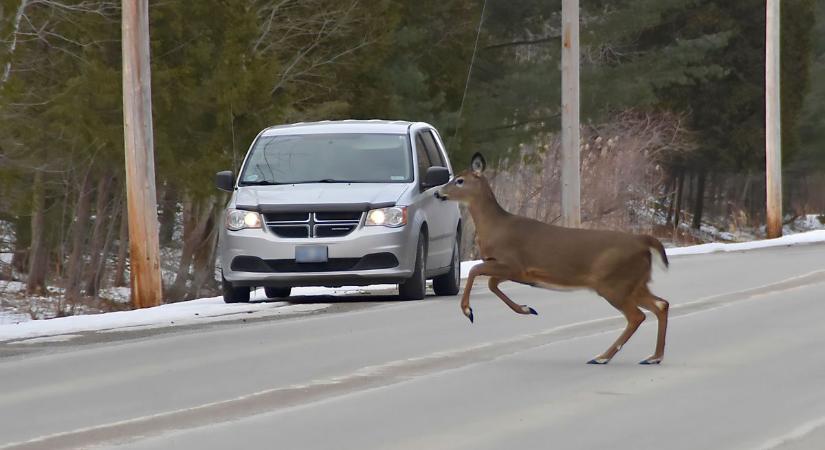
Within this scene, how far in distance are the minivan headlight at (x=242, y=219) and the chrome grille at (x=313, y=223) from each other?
0.37ft

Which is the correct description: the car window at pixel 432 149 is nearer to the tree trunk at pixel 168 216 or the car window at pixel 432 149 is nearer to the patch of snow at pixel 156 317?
the patch of snow at pixel 156 317

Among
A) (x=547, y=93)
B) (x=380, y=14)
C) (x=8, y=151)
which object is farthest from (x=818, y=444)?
(x=547, y=93)

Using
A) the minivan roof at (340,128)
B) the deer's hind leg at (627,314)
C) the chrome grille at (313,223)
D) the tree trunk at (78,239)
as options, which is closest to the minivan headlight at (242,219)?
Answer: the chrome grille at (313,223)

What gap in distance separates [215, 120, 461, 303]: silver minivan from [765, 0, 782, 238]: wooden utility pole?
2045 cm

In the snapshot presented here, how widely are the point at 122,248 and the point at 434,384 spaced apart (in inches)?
924

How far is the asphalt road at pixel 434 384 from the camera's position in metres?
10.4

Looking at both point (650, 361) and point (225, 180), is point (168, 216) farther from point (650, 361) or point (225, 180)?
point (650, 361)

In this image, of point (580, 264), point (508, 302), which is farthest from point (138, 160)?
point (580, 264)

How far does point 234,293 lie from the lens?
69.0ft

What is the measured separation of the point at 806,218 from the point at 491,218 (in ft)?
168

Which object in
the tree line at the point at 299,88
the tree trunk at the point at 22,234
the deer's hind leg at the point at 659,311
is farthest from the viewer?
the tree trunk at the point at 22,234

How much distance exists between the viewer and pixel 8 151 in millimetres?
29297

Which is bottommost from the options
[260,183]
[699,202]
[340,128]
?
[699,202]

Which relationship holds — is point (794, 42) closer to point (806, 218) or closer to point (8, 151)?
point (806, 218)
